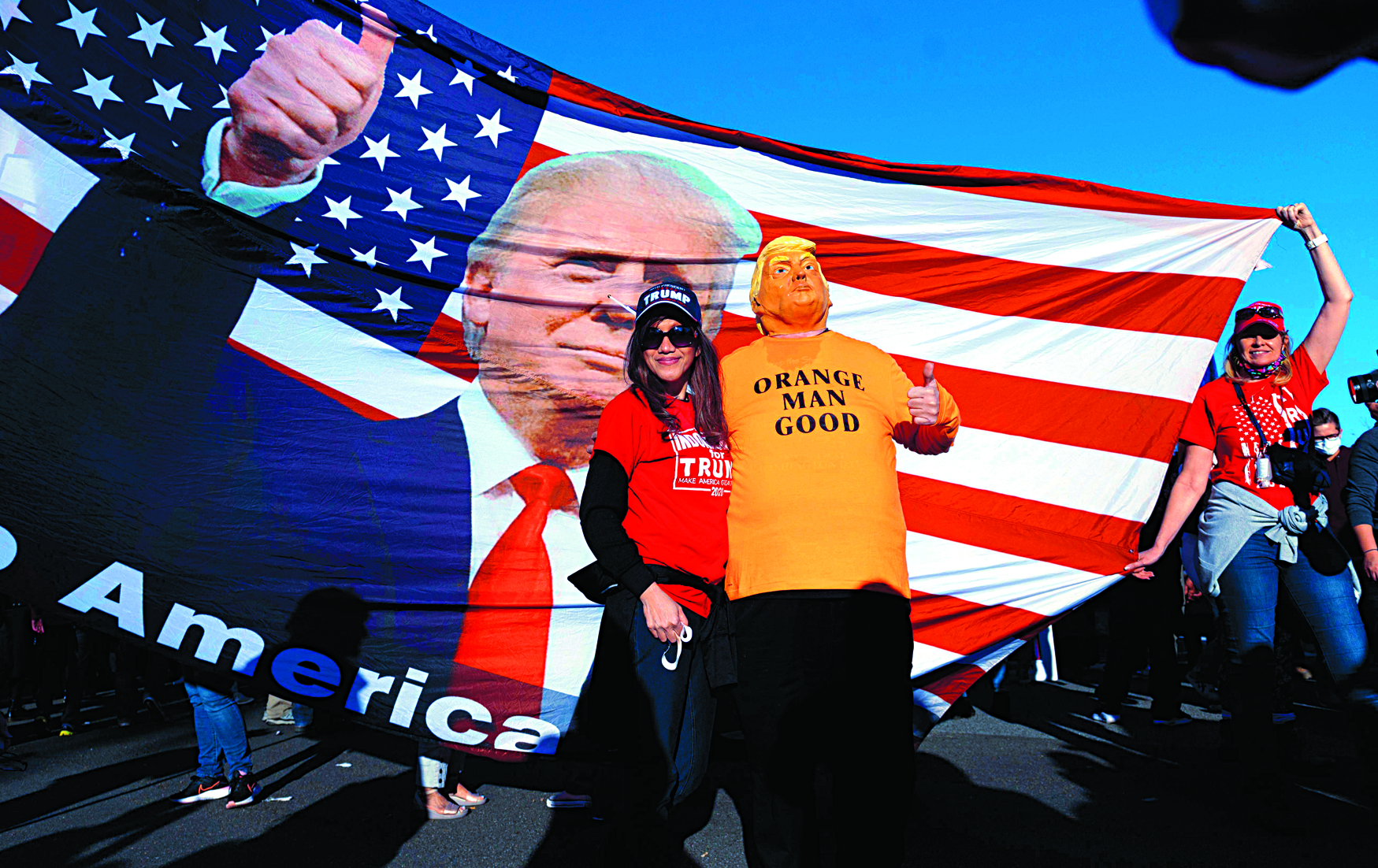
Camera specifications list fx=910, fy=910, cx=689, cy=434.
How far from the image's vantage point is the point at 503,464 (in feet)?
11.3

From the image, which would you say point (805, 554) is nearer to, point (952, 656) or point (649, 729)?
point (649, 729)

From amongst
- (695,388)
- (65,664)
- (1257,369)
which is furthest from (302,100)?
(65,664)

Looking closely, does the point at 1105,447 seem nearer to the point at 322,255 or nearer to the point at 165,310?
the point at 322,255

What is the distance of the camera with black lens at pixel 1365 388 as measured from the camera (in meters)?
3.94

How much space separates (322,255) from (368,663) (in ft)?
5.06

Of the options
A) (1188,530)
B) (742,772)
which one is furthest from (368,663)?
(1188,530)

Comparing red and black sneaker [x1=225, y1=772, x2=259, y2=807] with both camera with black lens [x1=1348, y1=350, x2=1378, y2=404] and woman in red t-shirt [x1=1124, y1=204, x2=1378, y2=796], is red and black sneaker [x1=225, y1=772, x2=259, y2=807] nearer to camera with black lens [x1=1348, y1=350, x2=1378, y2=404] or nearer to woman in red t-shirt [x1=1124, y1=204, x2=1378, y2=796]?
woman in red t-shirt [x1=1124, y1=204, x2=1378, y2=796]

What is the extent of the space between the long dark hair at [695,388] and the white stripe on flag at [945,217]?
1.33m

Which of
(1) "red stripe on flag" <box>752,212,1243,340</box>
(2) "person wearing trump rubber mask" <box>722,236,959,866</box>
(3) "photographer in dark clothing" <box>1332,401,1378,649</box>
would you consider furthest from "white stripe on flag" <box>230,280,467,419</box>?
(3) "photographer in dark clothing" <box>1332,401,1378,649</box>

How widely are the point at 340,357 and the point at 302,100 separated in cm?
107

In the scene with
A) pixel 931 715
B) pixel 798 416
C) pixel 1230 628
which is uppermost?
pixel 798 416

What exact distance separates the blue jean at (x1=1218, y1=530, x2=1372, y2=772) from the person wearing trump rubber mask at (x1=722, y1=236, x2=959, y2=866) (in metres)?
Answer: 1.92

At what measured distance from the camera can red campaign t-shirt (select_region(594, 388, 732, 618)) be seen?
98.0 inches

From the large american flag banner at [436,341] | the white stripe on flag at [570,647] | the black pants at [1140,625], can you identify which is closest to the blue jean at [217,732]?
the large american flag banner at [436,341]
